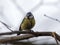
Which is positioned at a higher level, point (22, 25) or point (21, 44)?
Result: point (21, 44)

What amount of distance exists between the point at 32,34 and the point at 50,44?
0.35 metres

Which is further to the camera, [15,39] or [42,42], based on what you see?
[42,42]

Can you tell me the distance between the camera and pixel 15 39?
0.60 metres

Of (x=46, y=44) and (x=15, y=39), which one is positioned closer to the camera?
(x=15, y=39)

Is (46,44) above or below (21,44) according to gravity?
below

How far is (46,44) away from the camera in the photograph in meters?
0.94

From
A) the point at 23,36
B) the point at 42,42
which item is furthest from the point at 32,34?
the point at 42,42

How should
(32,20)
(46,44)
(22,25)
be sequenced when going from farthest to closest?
(22,25), (32,20), (46,44)

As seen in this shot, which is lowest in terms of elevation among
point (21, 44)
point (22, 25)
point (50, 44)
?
point (22, 25)

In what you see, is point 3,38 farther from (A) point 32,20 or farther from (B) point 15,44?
(A) point 32,20

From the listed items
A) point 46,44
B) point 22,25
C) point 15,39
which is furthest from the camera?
point 22,25

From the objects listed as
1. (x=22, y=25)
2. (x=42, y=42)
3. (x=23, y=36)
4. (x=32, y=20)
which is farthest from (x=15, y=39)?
(x=22, y=25)

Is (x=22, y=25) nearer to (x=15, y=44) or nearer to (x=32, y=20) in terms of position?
(x=32, y=20)

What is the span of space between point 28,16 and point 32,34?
1651 mm
